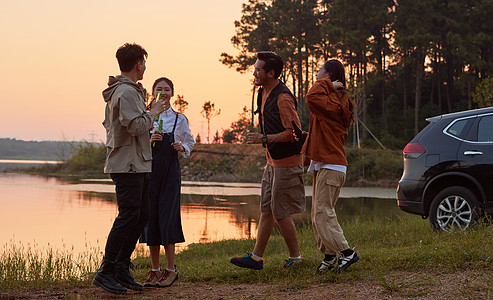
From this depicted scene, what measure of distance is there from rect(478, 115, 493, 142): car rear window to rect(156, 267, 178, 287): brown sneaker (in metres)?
4.76

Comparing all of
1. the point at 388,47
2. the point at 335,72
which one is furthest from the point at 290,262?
the point at 388,47

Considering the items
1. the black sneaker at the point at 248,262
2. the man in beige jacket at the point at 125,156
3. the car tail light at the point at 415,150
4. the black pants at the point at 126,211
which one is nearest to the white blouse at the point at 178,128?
the man in beige jacket at the point at 125,156

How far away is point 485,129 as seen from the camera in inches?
315

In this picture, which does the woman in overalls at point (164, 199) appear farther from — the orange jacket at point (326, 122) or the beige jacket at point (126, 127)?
the orange jacket at point (326, 122)

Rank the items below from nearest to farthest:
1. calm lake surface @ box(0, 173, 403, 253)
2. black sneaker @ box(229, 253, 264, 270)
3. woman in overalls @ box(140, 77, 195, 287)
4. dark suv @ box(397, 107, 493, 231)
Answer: woman in overalls @ box(140, 77, 195, 287) → black sneaker @ box(229, 253, 264, 270) → dark suv @ box(397, 107, 493, 231) → calm lake surface @ box(0, 173, 403, 253)

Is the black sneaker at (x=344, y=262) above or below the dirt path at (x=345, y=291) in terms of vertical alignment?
above

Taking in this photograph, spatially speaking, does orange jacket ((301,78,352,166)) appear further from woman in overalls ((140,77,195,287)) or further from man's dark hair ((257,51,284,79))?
woman in overalls ((140,77,195,287))

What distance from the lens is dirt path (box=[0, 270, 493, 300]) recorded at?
184 inches

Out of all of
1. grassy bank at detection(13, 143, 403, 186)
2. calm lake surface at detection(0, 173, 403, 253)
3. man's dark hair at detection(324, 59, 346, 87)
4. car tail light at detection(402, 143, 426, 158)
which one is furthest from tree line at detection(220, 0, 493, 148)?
man's dark hair at detection(324, 59, 346, 87)

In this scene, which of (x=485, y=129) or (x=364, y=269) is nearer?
(x=364, y=269)

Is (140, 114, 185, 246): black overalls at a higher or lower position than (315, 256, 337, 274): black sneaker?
higher

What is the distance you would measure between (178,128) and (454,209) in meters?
4.36

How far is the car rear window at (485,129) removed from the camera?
796 cm

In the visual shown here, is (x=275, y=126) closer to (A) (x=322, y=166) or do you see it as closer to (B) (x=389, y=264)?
(A) (x=322, y=166)
